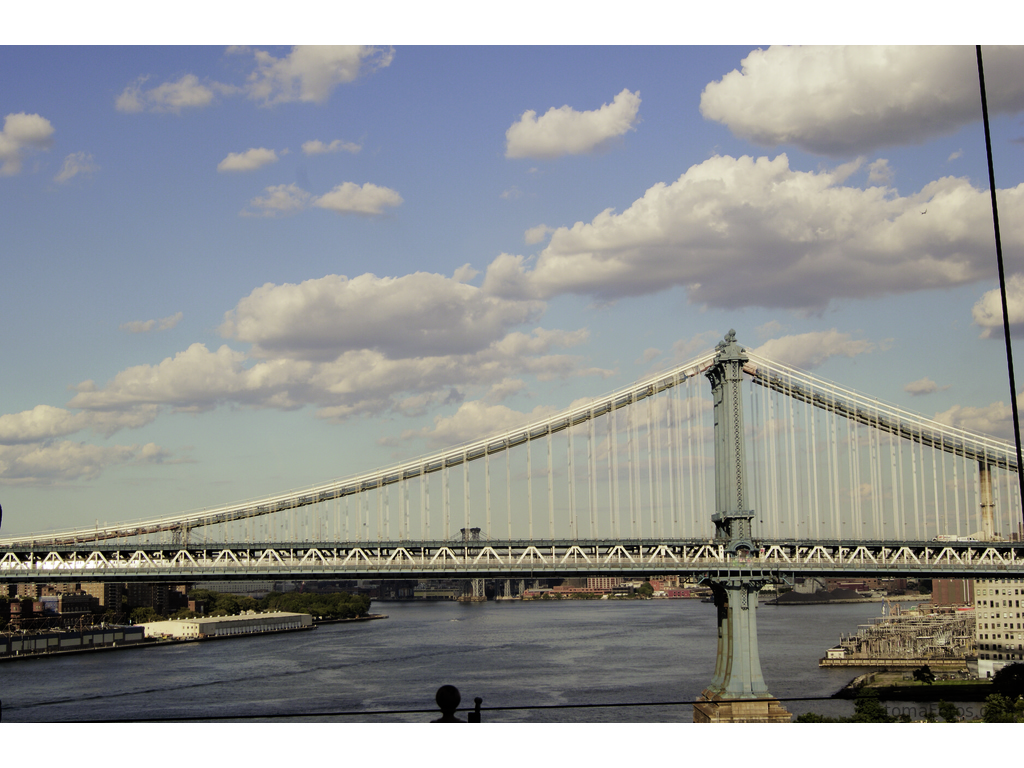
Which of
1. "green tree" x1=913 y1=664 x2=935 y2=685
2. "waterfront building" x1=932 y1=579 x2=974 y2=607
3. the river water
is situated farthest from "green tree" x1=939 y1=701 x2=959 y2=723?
"waterfront building" x1=932 y1=579 x2=974 y2=607

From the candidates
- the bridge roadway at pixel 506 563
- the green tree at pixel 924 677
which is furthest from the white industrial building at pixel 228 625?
the green tree at pixel 924 677

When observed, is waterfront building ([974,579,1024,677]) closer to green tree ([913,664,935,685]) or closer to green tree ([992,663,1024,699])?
green tree ([913,664,935,685])

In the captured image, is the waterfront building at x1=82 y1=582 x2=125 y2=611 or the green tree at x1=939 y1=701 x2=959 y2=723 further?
the waterfront building at x1=82 y1=582 x2=125 y2=611

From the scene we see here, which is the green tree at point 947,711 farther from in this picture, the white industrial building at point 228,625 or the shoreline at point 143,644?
the white industrial building at point 228,625

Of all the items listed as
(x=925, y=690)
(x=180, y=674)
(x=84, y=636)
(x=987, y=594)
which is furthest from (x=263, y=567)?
(x=84, y=636)

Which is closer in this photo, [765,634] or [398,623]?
[765,634]

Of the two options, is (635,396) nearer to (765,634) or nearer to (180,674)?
(180,674)
